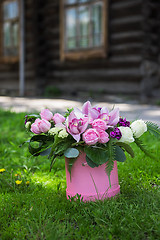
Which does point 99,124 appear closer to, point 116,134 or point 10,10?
point 116,134

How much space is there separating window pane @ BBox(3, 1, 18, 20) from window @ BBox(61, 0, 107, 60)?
2085mm

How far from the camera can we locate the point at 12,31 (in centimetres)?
930

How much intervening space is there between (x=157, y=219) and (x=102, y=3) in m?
6.20

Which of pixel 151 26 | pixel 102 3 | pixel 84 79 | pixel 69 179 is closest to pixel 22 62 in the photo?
pixel 84 79

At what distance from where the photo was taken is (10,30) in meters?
9.34

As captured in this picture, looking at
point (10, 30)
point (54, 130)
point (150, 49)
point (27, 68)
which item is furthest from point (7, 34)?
point (54, 130)

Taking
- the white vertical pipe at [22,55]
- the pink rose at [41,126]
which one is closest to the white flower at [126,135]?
the pink rose at [41,126]

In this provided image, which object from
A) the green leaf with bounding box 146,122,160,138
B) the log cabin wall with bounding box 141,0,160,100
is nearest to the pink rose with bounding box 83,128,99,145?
the green leaf with bounding box 146,122,160,138

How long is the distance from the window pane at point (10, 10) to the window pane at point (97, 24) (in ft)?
9.58

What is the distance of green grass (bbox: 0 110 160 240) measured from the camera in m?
1.48

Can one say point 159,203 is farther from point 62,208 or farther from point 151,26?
point 151,26

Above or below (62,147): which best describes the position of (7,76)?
above

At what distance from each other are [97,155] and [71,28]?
21.3 feet

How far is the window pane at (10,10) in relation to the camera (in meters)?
9.02
